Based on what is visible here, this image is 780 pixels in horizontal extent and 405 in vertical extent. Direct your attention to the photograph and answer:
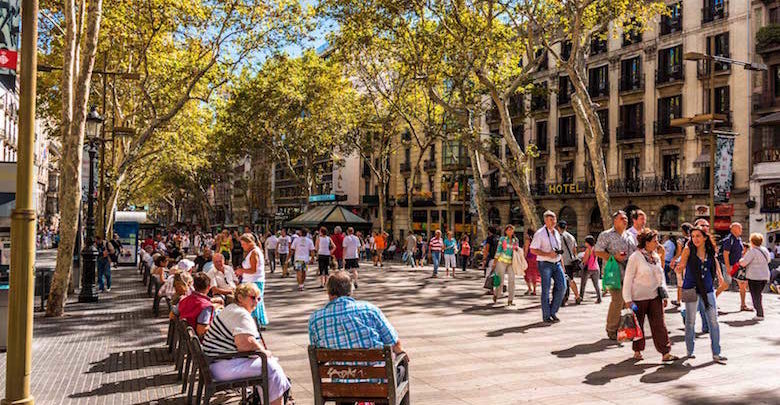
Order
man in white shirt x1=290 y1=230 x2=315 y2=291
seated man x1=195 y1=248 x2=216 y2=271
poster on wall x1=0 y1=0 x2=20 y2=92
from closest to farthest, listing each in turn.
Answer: poster on wall x1=0 y1=0 x2=20 y2=92, seated man x1=195 y1=248 x2=216 y2=271, man in white shirt x1=290 y1=230 x2=315 y2=291

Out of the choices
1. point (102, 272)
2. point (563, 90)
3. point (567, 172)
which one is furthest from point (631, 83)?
point (102, 272)

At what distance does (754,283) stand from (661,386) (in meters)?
6.17

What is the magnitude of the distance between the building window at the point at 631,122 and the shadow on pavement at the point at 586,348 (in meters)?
29.7

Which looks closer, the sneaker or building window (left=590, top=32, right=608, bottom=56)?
the sneaker

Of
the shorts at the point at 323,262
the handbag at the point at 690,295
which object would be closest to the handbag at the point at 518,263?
the handbag at the point at 690,295

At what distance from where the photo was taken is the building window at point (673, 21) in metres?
34.6

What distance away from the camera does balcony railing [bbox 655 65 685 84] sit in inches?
1348

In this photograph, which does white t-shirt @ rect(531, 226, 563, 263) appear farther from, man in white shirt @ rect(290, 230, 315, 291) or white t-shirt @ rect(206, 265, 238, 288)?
man in white shirt @ rect(290, 230, 315, 291)

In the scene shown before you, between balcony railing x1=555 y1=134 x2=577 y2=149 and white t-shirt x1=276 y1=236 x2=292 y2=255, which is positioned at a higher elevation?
balcony railing x1=555 y1=134 x2=577 y2=149

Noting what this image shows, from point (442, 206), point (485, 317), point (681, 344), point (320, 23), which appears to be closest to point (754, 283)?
point (681, 344)

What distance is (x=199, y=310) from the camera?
24.5ft

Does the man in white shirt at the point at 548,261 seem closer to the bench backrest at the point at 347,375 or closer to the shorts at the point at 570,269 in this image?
the shorts at the point at 570,269

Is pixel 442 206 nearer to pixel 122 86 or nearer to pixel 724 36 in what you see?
pixel 724 36

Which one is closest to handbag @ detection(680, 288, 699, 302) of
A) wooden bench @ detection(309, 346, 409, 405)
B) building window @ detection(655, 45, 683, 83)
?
wooden bench @ detection(309, 346, 409, 405)
